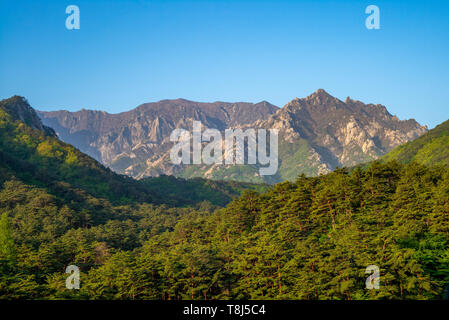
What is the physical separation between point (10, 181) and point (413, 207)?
147m

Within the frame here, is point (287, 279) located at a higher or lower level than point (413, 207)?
lower

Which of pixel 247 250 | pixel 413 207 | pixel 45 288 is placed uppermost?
pixel 413 207

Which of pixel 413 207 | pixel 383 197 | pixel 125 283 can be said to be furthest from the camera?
pixel 383 197

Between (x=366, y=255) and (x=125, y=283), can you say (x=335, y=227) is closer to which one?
(x=366, y=255)

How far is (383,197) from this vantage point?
76688 mm

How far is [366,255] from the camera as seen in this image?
5244cm

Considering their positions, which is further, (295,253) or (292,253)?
(292,253)

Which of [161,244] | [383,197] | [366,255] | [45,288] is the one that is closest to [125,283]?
[45,288]
